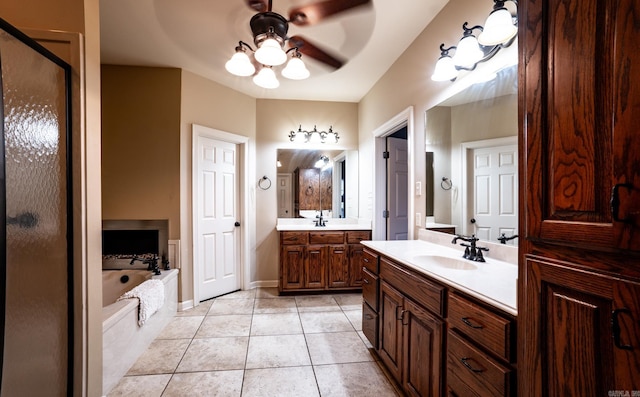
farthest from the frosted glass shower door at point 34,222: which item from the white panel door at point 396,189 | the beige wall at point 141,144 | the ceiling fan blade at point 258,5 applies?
the white panel door at point 396,189

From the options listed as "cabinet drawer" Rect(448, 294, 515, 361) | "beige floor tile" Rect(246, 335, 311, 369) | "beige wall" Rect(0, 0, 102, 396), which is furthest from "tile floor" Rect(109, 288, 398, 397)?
"cabinet drawer" Rect(448, 294, 515, 361)

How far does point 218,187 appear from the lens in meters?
3.37

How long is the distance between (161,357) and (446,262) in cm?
226

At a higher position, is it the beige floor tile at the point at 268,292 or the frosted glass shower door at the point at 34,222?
the frosted glass shower door at the point at 34,222

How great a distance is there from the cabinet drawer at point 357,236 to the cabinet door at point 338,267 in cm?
13

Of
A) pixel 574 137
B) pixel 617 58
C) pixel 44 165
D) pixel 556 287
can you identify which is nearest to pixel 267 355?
pixel 44 165

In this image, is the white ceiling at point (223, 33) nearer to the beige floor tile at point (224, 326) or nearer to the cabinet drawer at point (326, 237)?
the cabinet drawer at point (326, 237)

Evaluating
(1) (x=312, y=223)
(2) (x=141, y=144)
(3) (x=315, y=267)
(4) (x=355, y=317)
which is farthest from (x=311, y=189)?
(2) (x=141, y=144)

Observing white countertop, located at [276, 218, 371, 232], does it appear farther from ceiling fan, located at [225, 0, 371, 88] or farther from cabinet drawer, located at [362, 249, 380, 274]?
ceiling fan, located at [225, 0, 371, 88]

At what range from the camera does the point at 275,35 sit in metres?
1.66

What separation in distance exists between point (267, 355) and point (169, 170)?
2.13 metres

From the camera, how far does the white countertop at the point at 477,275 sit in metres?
1.00

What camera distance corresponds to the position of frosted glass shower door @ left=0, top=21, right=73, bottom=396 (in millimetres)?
1112

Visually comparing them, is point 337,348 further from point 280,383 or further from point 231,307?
point 231,307
